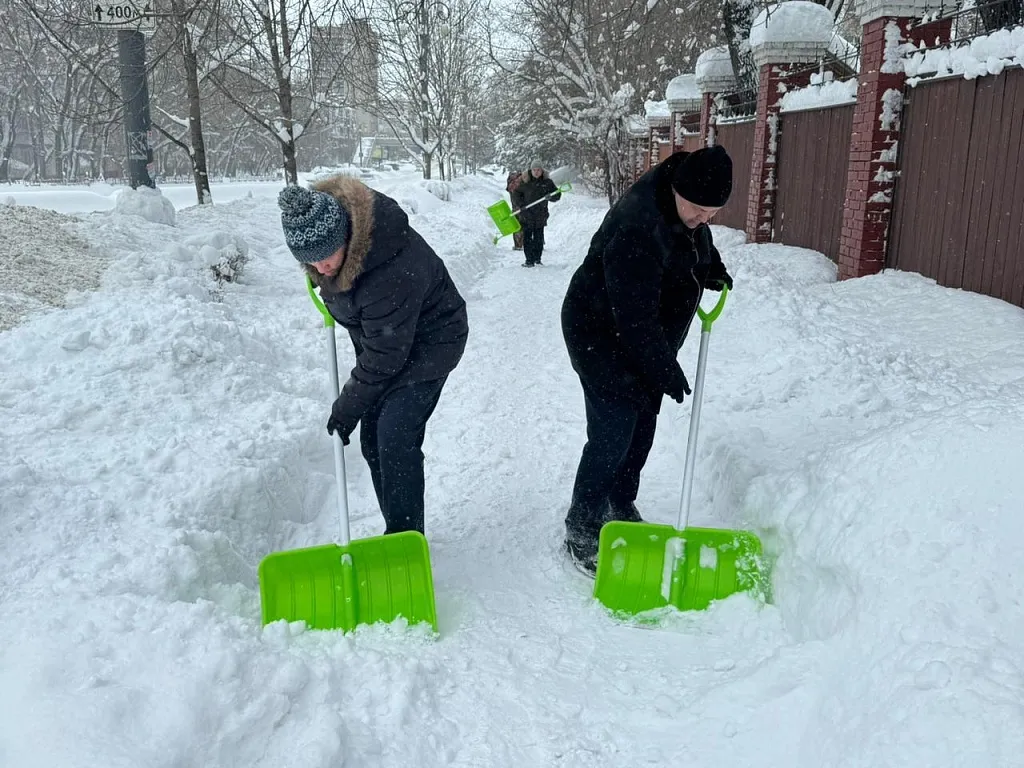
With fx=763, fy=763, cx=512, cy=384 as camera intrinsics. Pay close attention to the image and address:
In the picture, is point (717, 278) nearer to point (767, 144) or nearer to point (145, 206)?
point (145, 206)

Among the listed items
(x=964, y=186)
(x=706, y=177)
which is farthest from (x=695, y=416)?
(x=964, y=186)

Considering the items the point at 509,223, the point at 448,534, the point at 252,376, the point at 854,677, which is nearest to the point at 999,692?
the point at 854,677

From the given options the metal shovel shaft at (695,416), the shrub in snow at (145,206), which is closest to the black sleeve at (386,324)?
the metal shovel shaft at (695,416)

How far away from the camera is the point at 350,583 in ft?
9.05

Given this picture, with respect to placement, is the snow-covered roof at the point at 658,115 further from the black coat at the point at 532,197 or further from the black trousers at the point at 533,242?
the black trousers at the point at 533,242

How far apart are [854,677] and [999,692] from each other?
41 centimetres

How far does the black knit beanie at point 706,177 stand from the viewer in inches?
104

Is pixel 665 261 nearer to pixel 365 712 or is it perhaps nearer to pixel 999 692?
pixel 999 692

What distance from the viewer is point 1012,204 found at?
209 inches

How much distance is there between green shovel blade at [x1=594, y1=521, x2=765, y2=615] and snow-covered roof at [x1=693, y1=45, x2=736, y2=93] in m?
10.9

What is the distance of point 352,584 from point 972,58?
581 cm

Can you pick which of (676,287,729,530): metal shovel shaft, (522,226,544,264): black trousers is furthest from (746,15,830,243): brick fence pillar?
(676,287,729,530): metal shovel shaft

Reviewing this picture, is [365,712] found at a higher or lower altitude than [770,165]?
lower

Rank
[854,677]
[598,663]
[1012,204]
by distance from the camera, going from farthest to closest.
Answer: [1012,204], [598,663], [854,677]
